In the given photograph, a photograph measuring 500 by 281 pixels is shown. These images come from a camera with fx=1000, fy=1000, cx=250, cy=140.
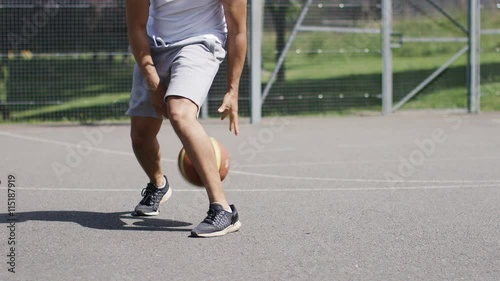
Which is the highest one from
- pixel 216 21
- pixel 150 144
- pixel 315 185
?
pixel 216 21

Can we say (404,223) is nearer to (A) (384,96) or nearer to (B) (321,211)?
(B) (321,211)

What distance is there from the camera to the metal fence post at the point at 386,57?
1793 centimetres

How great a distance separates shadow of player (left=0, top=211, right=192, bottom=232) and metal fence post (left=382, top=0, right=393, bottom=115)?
36.5 ft

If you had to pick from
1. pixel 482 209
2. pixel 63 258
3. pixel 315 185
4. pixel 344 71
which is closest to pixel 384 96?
pixel 344 71

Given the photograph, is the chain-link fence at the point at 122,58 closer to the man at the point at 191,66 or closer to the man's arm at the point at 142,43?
the man at the point at 191,66

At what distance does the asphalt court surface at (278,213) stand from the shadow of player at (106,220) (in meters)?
0.01

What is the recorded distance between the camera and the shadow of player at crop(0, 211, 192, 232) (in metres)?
6.97

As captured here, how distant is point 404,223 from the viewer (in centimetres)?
705

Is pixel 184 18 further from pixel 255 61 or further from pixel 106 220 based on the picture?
pixel 255 61

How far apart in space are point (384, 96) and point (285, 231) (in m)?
11.8

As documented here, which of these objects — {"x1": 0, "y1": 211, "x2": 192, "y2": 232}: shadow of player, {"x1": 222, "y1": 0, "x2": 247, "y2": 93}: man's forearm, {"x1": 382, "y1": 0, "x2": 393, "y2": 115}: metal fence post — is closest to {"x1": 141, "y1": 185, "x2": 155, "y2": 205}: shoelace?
{"x1": 0, "y1": 211, "x2": 192, "y2": 232}: shadow of player

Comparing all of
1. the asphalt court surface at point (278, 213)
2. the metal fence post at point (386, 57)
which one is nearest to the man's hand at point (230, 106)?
the asphalt court surface at point (278, 213)

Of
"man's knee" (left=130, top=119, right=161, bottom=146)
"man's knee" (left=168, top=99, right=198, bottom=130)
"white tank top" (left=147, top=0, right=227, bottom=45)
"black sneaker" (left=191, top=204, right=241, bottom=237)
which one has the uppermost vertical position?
"white tank top" (left=147, top=0, right=227, bottom=45)

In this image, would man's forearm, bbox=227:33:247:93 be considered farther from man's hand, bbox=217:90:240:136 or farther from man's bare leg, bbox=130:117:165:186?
man's bare leg, bbox=130:117:165:186
